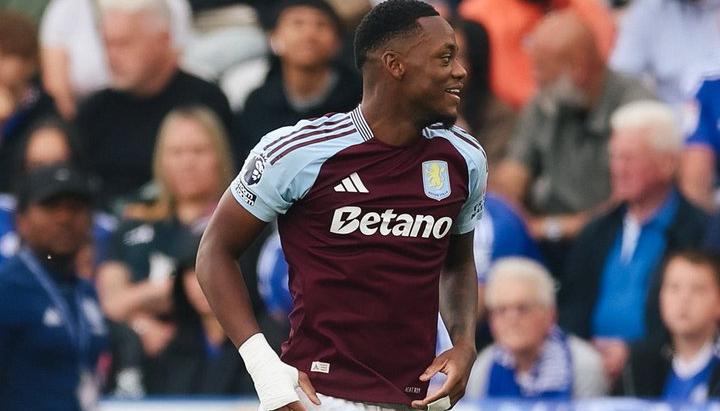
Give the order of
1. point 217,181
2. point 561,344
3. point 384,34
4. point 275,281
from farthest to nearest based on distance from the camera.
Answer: point 217,181 → point 275,281 → point 561,344 → point 384,34

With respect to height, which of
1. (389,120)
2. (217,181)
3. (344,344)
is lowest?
(217,181)

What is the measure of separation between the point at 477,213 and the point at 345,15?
18.4 ft

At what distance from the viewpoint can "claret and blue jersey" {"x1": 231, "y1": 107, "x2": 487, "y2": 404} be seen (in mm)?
5516

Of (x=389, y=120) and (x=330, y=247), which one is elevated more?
(x=389, y=120)

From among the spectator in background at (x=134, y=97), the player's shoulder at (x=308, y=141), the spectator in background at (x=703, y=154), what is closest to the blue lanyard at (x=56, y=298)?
the player's shoulder at (x=308, y=141)

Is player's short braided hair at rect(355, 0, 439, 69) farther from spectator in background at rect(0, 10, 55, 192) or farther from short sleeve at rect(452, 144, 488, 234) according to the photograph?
spectator in background at rect(0, 10, 55, 192)

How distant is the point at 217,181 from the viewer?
10469mm

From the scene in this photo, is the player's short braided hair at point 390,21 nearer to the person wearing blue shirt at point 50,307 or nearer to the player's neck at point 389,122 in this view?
the player's neck at point 389,122

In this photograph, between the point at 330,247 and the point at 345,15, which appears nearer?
the point at 330,247

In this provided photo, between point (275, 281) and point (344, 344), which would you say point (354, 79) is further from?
point (344, 344)

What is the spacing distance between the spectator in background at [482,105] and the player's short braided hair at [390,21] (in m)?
5.08

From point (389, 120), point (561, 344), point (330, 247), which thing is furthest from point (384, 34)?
point (561, 344)

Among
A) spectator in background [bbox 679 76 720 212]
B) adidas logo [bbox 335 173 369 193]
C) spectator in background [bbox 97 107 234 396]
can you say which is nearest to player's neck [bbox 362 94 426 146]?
adidas logo [bbox 335 173 369 193]

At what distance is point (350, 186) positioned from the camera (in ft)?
18.2
